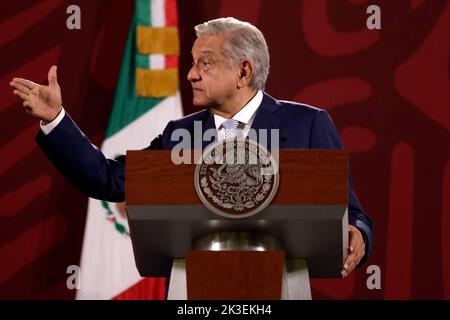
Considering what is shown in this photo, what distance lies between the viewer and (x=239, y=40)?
9.14 feet

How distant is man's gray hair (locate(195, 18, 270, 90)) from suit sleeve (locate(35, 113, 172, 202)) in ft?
1.50

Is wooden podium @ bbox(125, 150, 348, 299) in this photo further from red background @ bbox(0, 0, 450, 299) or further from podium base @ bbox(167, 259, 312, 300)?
red background @ bbox(0, 0, 450, 299)

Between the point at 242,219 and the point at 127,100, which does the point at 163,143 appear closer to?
the point at 242,219

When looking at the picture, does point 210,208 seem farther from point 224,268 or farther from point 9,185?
point 9,185

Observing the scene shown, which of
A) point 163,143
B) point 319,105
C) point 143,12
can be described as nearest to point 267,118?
point 163,143

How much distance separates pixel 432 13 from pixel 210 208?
9.72 feet

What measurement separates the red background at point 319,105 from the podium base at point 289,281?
7.74 feet

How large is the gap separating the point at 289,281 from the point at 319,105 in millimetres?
2551

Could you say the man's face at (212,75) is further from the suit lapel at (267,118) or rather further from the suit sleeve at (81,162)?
the suit sleeve at (81,162)

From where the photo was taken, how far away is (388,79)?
184 inches

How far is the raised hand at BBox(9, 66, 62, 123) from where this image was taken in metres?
2.29

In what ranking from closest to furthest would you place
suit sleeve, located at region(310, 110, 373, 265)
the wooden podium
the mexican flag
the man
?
the wooden podium
the man
suit sleeve, located at region(310, 110, 373, 265)
the mexican flag

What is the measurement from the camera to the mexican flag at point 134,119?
4.52m

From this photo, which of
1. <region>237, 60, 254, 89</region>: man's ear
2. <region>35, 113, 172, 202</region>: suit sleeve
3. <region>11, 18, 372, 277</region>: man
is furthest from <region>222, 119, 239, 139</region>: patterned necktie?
<region>35, 113, 172, 202</region>: suit sleeve
